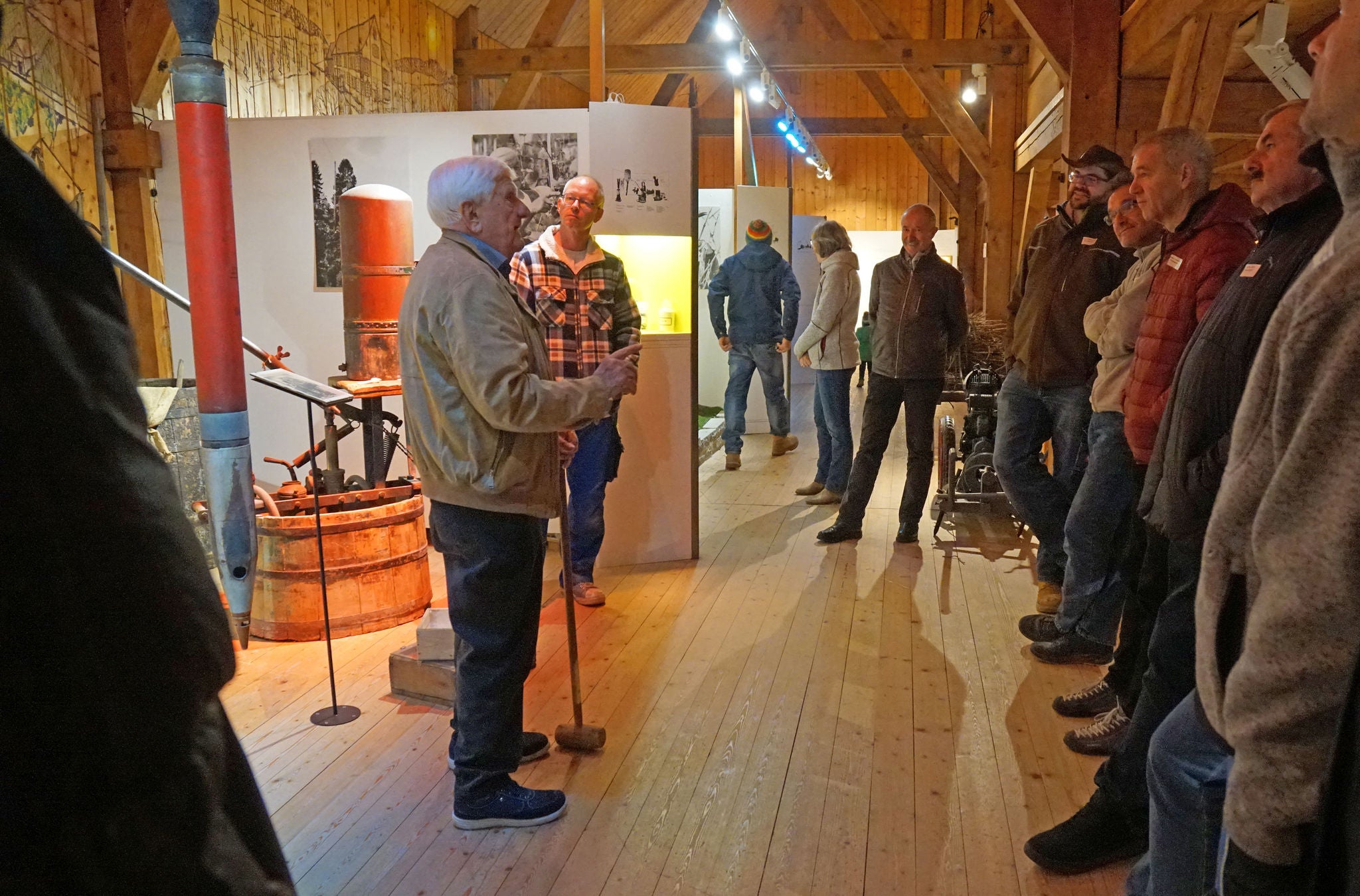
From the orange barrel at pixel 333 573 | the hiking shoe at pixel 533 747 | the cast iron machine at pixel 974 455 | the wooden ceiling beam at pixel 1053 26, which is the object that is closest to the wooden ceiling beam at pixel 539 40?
the wooden ceiling beam at pixel 1053 26

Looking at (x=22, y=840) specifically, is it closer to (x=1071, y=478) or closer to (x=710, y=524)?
(x=1071, y=478)

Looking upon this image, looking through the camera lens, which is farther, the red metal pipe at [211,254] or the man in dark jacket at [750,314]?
the man in dark jacket at [750,314]

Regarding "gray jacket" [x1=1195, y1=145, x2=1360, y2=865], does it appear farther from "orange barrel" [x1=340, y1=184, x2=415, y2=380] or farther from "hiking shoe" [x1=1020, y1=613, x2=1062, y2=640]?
"orange barrel" [x1=340, y1=184, x2=415, y2=380]

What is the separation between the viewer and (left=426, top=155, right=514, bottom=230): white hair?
240 cm

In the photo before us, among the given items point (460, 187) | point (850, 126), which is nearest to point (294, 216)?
point (460, 187)

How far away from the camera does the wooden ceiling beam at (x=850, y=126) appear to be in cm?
1344

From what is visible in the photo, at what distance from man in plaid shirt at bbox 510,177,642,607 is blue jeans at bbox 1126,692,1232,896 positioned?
2683 mm

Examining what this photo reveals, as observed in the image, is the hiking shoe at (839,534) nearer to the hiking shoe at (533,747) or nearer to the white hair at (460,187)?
the hiking shoe at (533,747)

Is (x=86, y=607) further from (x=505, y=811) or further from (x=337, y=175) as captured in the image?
(x=337, y=175)

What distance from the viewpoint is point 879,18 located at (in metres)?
8.65

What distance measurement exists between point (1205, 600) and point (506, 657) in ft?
5.39

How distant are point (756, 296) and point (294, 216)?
10.8 feet

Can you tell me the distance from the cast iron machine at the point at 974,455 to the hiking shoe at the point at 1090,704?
215 centimetres

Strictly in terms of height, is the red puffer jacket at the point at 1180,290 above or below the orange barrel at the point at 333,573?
above
